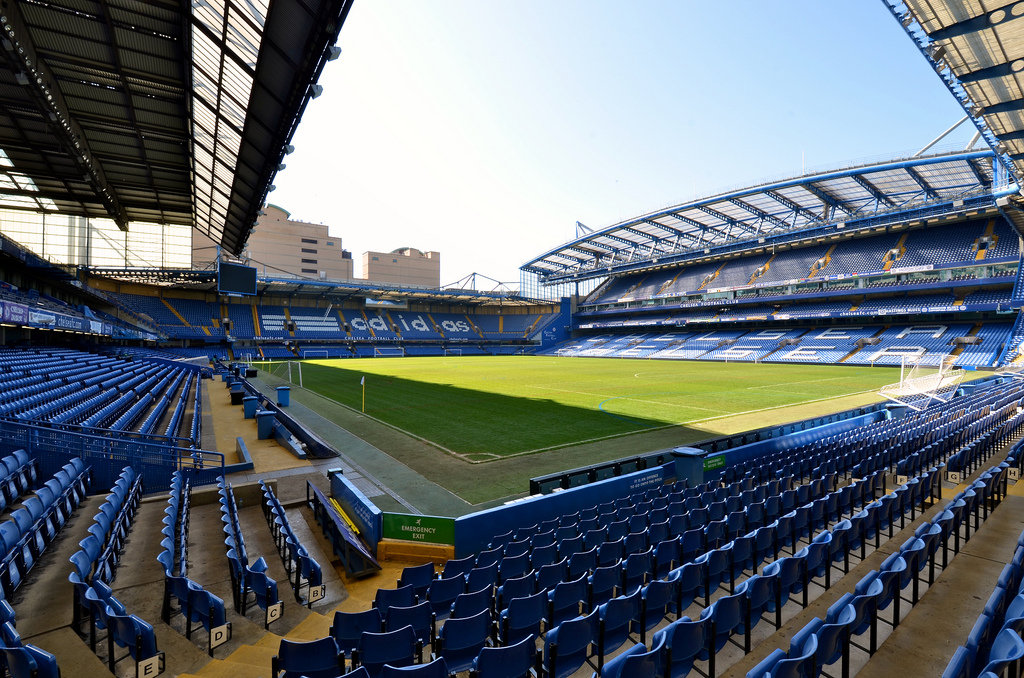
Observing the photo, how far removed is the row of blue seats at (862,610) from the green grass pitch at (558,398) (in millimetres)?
10204

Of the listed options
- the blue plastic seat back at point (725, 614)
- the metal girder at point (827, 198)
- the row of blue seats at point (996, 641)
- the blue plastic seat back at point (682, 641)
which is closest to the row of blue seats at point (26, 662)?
the blue plastic seat back at point (682, 641)

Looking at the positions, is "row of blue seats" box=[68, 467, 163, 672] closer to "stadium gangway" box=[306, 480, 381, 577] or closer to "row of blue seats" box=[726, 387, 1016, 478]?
"stadium gangway" box=[306, 480, 381, 577]

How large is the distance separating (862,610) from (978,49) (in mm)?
15445

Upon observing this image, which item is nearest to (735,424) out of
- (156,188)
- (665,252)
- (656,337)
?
(156,188)

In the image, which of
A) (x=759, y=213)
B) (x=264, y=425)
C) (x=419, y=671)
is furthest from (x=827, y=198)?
(x=419, y=671)

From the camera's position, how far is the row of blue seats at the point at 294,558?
→ 6117mm

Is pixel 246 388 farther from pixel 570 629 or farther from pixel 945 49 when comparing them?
pixel 945 49

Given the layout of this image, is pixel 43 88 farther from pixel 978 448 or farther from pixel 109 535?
pixel 978 448

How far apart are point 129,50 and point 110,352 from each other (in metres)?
31.2

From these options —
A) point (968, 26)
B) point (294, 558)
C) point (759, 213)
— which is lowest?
point (294, 558)

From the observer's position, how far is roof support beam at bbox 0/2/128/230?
1240cm

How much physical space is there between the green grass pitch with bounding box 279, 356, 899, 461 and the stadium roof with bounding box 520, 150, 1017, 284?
63.5ft

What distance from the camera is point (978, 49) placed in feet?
39.7

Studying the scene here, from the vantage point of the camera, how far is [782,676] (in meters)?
3.21
